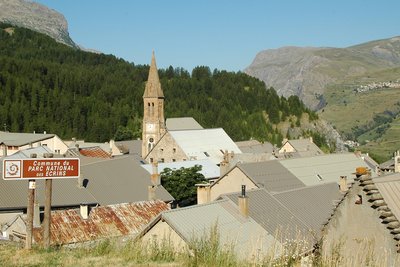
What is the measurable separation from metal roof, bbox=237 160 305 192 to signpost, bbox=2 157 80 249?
90.3 ft

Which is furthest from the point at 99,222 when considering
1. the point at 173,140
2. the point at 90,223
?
the point at 173,140

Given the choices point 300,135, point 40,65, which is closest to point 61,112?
point 40,65

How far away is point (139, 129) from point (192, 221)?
406 feet

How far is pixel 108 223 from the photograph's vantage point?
102ft

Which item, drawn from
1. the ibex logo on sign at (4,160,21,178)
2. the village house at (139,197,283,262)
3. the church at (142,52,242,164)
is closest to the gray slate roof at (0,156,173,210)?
the village house at (139,197,283,262)

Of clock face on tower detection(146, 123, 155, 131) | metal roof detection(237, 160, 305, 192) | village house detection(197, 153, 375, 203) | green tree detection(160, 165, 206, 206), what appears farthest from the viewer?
clock face on tower detection(146, 123, 155, 131)

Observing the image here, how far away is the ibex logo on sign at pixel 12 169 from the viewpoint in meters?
14.1

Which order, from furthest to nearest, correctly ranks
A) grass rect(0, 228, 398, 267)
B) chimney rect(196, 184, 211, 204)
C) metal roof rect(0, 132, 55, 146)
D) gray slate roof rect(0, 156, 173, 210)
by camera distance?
metal roof rect(0, 132, 55, 146) < chimney rect(196, 184, 211, 204) < gray slate roof rect(0, 156, 173, 210) < grass rect(0, 228, 398, 267)

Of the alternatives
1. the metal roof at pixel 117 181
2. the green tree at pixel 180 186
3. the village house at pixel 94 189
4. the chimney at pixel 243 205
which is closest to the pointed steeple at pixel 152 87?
the green tree at pixel 180 186

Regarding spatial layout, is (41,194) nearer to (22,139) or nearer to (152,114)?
(22,139)

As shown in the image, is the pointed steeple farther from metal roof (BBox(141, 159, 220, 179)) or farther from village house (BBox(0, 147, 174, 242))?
village house (BBox(0, 147, 174, 242))

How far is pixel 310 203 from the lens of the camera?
→ 32281 mm

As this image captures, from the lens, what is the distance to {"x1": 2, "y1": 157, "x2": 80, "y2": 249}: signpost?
46.5 feet

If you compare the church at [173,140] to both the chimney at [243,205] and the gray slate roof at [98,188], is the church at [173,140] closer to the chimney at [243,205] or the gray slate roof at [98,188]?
the gray slate roof at [98,188]
